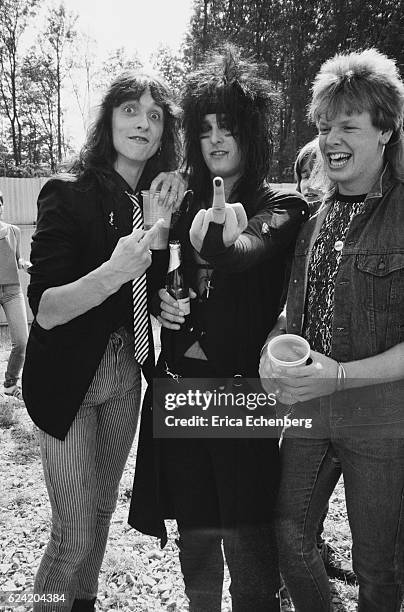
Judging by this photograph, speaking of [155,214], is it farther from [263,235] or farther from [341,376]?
[341,376]

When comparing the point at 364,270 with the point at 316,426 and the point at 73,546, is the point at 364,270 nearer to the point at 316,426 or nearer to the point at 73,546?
the point at 316,426

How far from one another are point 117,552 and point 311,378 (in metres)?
2.04

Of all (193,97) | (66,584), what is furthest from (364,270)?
(66,584)

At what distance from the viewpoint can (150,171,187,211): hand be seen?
200cm

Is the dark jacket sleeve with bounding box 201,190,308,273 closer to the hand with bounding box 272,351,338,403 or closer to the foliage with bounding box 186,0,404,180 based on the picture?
the hand with bounding box 272,351,338,403

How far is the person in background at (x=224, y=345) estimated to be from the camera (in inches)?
76.3

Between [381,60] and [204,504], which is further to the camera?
[204,504]

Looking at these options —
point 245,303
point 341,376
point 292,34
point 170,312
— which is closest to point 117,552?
point 170,312

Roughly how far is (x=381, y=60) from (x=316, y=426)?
4.54 feet

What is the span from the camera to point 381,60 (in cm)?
182

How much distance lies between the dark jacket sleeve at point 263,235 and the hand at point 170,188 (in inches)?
13.4

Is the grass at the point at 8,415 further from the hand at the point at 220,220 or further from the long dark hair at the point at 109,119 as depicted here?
the hand at the point at 220,220

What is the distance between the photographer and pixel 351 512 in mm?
1840

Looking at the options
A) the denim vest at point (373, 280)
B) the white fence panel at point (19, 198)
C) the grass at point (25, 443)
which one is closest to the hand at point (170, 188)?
the denim vest at point (373, 280)
